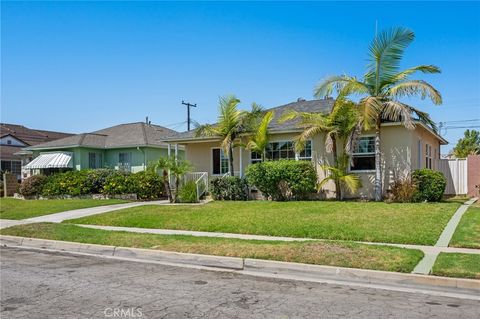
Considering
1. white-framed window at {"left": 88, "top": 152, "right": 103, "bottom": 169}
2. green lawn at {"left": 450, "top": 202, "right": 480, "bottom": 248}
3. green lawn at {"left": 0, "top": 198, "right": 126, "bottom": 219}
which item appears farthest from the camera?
white-framed window at {"left": 88, "top": 152, "right": 103, "bottom": 169}

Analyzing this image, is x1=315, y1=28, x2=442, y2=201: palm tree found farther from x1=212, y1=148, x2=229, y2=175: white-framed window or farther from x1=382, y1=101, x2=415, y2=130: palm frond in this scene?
x1=212, y1=148, x2=229, y2=175: white-framed window

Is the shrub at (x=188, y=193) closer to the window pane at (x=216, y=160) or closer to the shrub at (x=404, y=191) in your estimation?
the window pane at (x=216, y=160)

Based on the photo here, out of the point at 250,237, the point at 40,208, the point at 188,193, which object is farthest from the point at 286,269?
the point at 40,208

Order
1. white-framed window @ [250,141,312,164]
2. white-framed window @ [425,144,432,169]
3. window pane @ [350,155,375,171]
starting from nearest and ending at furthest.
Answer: window pane @ [350,155,375,171]
white-framed window @ [250,141,312,164]
white-framed window @ [425,144,432,169]

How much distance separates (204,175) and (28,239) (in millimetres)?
10419

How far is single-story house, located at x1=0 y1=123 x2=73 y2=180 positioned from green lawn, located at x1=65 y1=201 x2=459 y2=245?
76.1 feet

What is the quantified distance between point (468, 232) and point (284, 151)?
10.7m

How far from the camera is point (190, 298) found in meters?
6.36

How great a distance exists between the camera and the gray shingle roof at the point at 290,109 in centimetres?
2014

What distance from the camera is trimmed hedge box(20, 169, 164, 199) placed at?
23.8 meters

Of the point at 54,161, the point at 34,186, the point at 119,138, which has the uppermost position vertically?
the point at 119,138

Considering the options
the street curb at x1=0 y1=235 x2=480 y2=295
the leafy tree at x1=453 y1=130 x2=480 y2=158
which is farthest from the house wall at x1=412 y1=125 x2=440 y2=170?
the leafy tree at x1=453 y1=130 x2=480 y2=158

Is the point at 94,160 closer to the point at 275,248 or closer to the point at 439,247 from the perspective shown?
the point at 275,248

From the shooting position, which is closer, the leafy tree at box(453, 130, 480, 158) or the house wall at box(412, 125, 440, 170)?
the house wall at box(412, 125, 440, 170)
